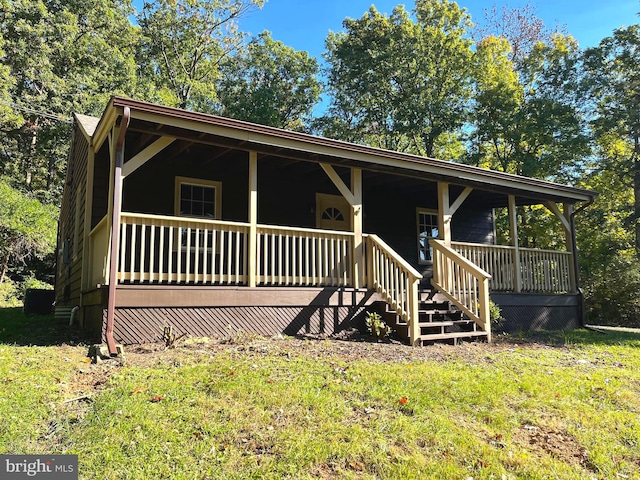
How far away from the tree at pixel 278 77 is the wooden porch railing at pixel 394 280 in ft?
67.9

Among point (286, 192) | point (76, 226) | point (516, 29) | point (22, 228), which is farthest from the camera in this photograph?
point (516, 29)

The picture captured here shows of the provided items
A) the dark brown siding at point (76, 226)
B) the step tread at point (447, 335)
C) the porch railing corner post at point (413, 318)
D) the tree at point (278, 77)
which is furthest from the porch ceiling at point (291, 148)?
the tree at point (278, 77)

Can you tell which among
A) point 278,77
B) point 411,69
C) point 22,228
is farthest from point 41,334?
point 278,77

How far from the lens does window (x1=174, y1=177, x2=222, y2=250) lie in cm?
909

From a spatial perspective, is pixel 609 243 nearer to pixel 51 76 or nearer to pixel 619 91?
pixel 619 91

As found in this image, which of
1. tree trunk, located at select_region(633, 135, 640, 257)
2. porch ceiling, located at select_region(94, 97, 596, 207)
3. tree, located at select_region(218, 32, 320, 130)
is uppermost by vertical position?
tree, located at select_region(218, 32, 320, 130)

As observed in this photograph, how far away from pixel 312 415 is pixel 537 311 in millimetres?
8354

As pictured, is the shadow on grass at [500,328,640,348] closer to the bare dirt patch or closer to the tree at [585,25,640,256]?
the bare dirt patch

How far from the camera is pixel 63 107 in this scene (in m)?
20.9

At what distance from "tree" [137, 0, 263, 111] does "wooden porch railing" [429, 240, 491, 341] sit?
2145cm

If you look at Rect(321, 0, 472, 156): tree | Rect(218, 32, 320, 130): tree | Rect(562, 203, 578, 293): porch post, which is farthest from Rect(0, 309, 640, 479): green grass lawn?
Rect(218, 32, 320, 130): tree

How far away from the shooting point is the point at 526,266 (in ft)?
35.3

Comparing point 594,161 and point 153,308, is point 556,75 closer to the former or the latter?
point 594,161

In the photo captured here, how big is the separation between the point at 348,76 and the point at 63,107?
1418cm
